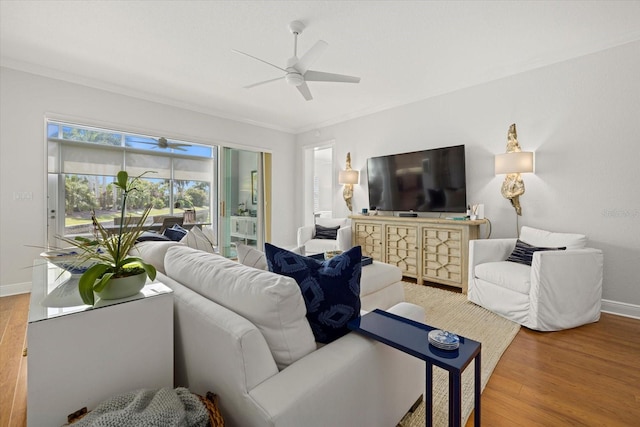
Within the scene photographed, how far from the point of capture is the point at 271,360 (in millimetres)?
964

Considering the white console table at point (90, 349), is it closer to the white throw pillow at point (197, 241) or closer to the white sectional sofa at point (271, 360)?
the white sectional sofa at point (271, 360)

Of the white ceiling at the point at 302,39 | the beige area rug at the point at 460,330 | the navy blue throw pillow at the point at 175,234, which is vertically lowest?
the beige area rug at the point at 460,330

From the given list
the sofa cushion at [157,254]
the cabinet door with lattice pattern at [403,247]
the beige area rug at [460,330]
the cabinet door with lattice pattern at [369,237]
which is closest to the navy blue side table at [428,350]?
the beige area rug at [460,330]

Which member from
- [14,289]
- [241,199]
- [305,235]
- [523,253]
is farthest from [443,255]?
[14,289]

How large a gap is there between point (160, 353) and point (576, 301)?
3181 millimetres

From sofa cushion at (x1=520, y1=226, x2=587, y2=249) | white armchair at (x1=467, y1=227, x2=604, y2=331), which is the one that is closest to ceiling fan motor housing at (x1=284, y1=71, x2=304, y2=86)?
white armchair at (x1=467, y1=227, x2=604, y2=331)

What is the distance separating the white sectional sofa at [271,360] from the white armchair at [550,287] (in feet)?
5.79

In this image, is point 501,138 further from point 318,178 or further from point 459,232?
point 318,178

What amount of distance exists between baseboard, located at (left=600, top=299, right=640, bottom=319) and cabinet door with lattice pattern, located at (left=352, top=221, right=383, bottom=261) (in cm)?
244

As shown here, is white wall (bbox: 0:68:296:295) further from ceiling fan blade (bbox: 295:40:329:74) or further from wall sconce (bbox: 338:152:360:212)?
wall sconce (bbox: 338:152:360:212)

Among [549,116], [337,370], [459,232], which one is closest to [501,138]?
[549,116]

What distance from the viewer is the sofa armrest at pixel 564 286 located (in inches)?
95.0

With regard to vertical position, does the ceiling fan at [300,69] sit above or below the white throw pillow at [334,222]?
above

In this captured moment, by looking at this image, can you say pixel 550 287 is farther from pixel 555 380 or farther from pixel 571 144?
pixel 571 144
